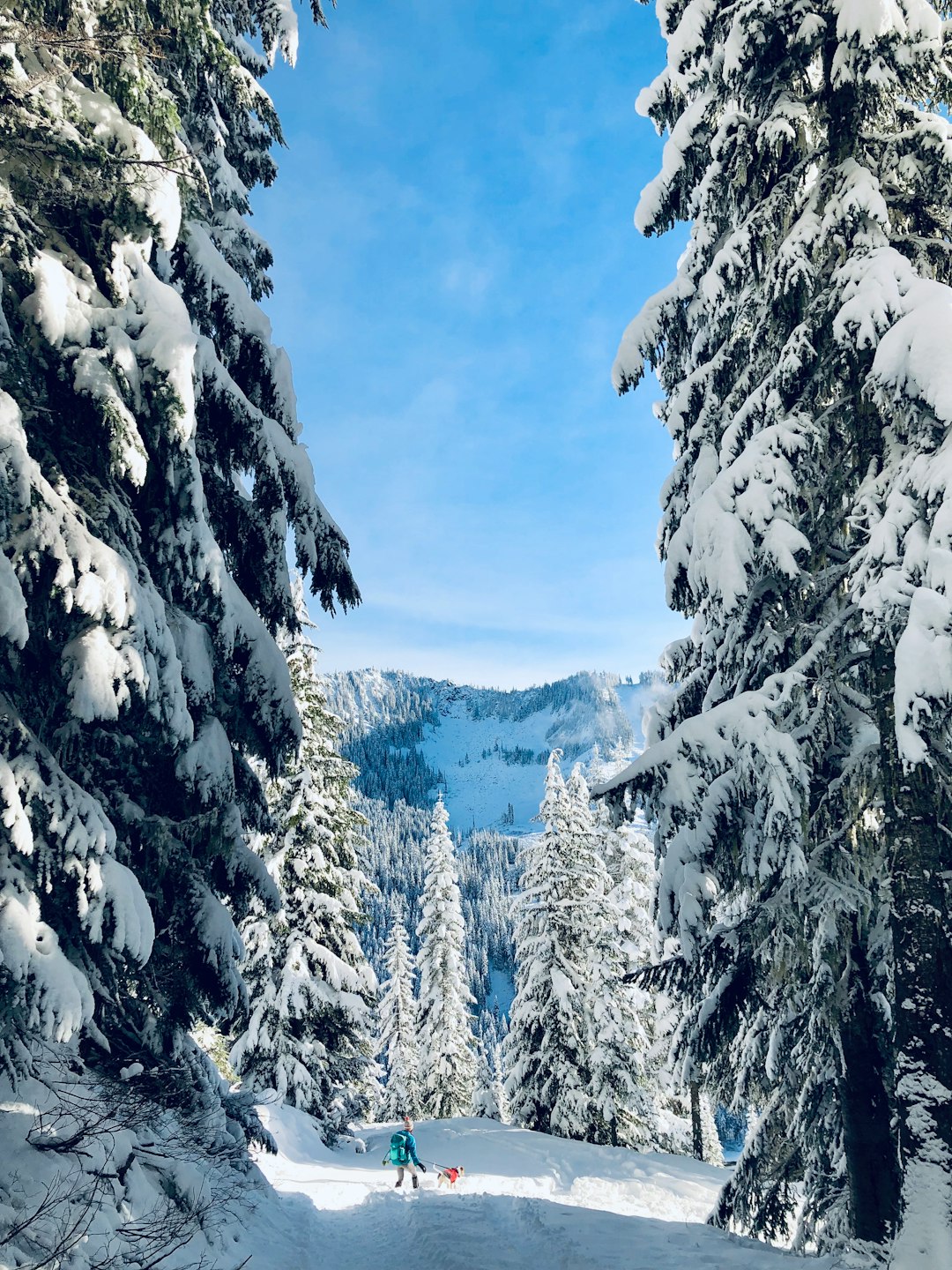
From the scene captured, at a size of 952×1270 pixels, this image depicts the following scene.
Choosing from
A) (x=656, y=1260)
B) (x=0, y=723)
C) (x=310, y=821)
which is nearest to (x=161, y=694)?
(x=0, y=723)

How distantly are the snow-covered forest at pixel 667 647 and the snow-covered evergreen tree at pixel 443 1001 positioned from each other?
26424 millimetres

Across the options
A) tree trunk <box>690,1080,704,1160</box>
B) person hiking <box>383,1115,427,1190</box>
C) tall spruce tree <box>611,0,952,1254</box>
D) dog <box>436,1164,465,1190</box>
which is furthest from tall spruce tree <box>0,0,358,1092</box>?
tree trunk <box>690,1080,704,1160</box>

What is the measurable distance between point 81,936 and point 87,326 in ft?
14.8

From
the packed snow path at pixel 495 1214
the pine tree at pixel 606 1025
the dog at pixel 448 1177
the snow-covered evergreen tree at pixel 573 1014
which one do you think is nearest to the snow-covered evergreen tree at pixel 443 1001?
the snow-covered evergreen tree at pixel 573 1014

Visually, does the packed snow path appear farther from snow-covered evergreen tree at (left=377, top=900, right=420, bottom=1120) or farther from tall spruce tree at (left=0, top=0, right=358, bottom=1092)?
snow-covered evergreen tree at (left=377, top=900, right=420, bottom=1120)

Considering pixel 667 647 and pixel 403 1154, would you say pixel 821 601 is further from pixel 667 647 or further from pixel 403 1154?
pixel 403 1154

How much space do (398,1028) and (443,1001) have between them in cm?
944

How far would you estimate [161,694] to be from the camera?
5980mm

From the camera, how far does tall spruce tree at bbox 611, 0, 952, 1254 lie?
5137 mm

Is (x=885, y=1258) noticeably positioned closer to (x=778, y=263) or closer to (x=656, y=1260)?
(x=656, y=1260)

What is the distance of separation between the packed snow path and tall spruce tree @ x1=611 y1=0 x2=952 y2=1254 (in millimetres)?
1387

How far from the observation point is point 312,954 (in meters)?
19.4

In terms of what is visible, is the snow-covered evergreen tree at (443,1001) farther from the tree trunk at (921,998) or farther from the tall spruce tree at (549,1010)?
the tree trunk at (921,998)

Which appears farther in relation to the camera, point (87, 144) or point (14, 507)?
point (87, 144)
